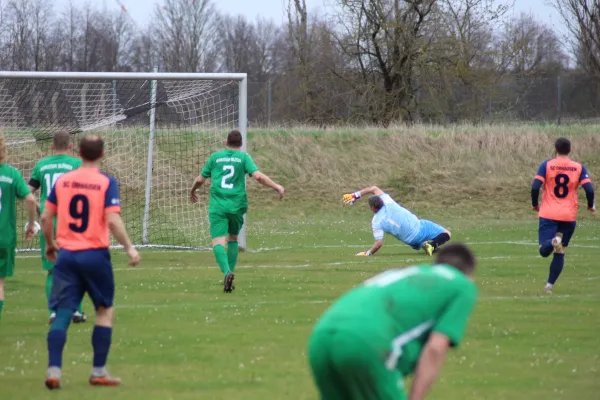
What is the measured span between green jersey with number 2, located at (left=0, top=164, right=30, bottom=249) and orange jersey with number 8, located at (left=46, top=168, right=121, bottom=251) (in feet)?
6.95

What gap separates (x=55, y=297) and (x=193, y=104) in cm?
1366

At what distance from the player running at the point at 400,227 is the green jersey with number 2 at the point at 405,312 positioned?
13314 mm

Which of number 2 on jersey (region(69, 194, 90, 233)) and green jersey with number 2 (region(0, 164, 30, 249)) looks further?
green jersey with number 2 (region(0, 164, 30, 249))

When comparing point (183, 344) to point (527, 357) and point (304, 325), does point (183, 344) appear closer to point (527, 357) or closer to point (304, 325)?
point (304, 325)

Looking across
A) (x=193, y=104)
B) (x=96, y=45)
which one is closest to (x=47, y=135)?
(x=193, y=104)

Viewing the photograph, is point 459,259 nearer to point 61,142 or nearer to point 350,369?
point 350,369

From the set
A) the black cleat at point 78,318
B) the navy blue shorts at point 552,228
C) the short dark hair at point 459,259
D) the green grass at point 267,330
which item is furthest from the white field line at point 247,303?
the short dark hair at point 459,259

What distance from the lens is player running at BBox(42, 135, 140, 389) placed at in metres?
7.27

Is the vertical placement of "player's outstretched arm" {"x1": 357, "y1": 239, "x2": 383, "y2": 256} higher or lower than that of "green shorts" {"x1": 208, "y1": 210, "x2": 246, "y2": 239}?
lower

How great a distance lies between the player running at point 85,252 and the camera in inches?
286

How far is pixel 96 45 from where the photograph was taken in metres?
57.4

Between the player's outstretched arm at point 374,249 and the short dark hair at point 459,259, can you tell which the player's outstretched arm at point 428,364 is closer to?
the short dark hair at point 459,259

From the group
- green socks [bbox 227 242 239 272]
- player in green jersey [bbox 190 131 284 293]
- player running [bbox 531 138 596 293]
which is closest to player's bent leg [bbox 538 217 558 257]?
player running [bbox 531 138 596 293]

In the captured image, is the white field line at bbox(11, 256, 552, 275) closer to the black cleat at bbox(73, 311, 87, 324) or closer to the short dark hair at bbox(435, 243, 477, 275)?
the black cleat at bbox(73, 311, 87, 324)
